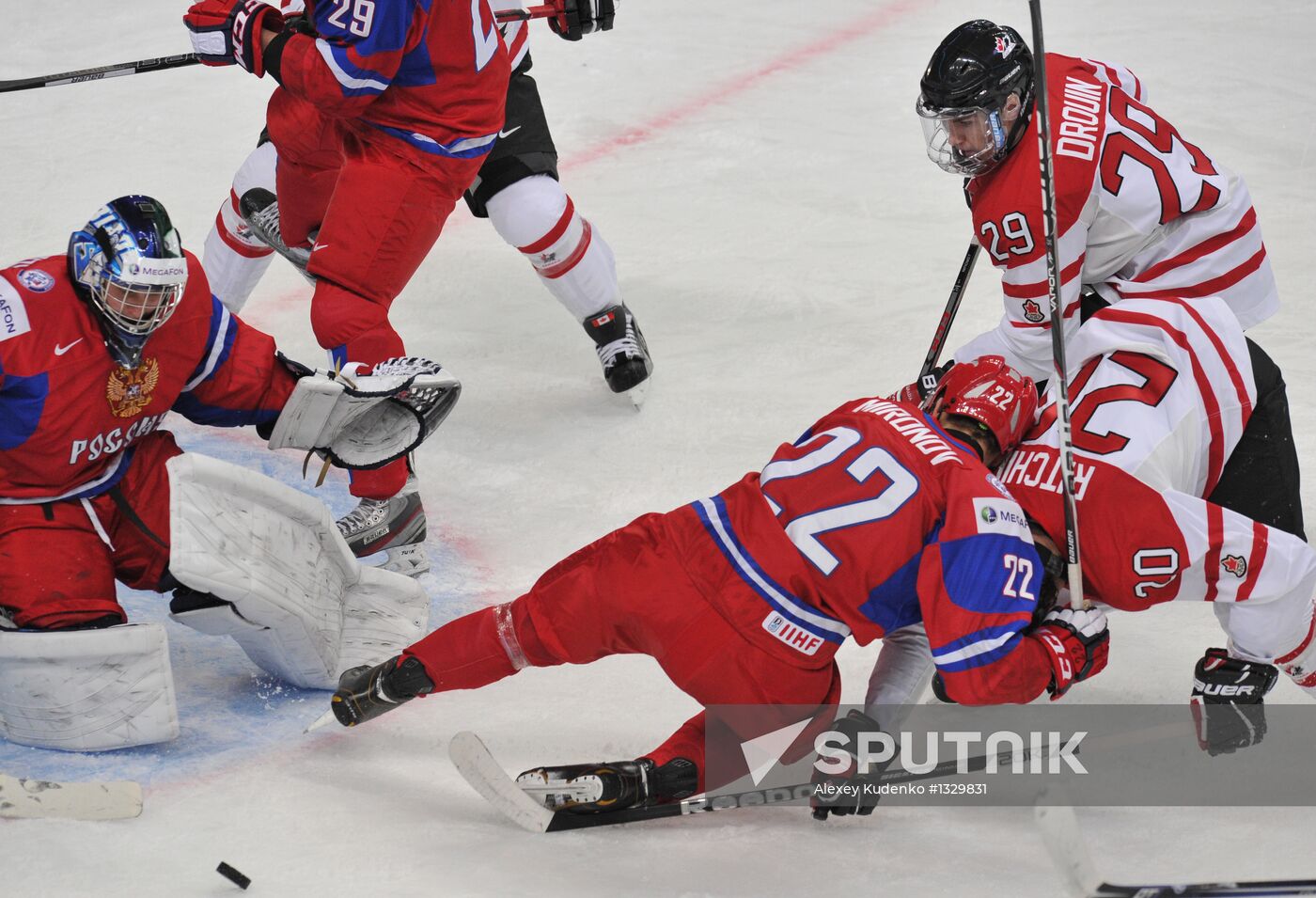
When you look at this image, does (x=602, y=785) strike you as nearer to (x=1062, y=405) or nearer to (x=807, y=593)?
(x=807, y=593)

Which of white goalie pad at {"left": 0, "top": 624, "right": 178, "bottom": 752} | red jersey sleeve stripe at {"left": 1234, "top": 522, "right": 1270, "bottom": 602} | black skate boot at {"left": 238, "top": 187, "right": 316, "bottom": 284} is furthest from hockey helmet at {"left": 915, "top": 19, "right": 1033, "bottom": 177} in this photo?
white goalie pad at {"left": 0, "top": 624, "right": 178, "bottom": 752}

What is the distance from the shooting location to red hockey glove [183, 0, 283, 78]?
3.66 m

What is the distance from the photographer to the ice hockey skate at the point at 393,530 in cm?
365

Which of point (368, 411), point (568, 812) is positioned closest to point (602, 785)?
point (568, 812)

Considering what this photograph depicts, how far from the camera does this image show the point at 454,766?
2.80m

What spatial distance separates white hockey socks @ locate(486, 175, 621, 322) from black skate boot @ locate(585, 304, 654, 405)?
0.11 feet

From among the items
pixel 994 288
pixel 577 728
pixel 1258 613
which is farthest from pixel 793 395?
pixel 1258 613

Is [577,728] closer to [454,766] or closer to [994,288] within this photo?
[454,766]

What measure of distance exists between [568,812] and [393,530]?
1.17 m

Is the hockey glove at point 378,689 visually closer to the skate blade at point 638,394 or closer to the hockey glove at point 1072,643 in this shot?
the hockey glove at point 1072,643

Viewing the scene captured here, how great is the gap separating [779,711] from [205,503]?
3.72ft

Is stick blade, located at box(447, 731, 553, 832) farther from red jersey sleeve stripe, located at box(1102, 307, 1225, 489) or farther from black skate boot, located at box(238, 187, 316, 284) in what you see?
black skate boot, located at box(238, 187, 316, 284)

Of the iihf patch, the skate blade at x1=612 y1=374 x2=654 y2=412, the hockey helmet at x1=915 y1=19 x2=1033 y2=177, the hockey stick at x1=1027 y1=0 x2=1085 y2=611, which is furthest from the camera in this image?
the skate blade at x1=612 y1=374 x2=654 y2=412

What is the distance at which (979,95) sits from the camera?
323 cm
